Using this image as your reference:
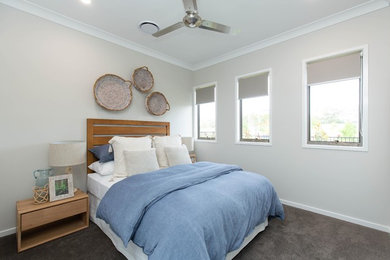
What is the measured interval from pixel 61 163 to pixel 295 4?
11.4 ft

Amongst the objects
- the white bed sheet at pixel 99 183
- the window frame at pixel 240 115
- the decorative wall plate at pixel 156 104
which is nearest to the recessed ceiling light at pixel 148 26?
the decorative wall plate at pixel 156 104

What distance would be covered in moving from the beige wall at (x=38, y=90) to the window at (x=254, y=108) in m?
2.40

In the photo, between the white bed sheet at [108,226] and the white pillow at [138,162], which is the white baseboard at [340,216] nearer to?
the white bed sheet at [108,226]

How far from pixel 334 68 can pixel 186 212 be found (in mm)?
2827

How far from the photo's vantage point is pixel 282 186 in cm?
308

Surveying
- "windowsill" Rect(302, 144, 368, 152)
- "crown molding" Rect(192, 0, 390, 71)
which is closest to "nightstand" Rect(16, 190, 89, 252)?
"windowsill" Rect(302, 144, 368, 152)

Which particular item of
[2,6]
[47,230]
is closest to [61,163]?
[47,230]

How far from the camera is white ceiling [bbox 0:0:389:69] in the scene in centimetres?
229

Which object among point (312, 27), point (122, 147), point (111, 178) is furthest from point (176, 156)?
point (312, 27)

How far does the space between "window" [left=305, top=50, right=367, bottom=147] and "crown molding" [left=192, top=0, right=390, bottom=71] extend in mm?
479

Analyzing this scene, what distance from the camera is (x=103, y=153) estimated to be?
8.60 feet

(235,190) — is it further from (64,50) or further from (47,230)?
(64,50)

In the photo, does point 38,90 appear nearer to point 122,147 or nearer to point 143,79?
point 122,147

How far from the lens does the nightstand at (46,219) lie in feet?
6.09
